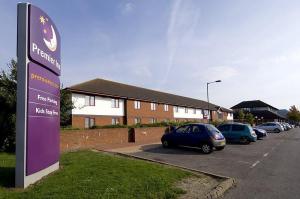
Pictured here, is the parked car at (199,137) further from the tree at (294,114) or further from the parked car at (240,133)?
the tree at (294,114)

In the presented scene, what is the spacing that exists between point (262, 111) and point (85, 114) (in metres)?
79.8

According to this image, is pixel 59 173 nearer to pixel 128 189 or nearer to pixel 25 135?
pixel 25 135

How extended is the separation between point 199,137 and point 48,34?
10560 mm

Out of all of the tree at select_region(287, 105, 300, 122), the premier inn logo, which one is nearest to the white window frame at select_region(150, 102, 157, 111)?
the premier inn logo

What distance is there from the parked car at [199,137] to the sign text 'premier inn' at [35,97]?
9.42 meters

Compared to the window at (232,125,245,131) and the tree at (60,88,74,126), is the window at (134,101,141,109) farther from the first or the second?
the tree at (60,88,74,126)

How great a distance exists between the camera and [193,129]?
17750 mm

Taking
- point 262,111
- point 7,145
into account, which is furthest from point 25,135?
point 262,111

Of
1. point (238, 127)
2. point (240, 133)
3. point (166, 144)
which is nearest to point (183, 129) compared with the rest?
point (166, 144)

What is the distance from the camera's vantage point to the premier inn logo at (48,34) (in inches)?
341

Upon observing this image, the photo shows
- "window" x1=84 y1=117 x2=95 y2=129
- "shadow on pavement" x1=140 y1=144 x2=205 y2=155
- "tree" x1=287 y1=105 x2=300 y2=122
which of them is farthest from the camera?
"tree" x1=287 y1=105 x2=300 y2=122

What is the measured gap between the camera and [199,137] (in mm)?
17250

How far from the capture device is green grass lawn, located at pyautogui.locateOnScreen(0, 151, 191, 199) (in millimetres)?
6965

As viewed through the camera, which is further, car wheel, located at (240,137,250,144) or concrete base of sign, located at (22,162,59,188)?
car wheel, located at (240,137,250,144)
